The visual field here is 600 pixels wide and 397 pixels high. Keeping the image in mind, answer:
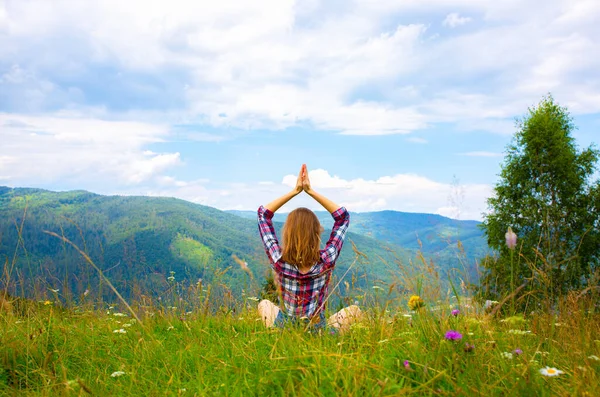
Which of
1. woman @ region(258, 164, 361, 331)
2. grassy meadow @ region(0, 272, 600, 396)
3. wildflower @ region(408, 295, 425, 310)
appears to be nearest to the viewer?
grassy meadow @ region(0, 272, 600, 396)

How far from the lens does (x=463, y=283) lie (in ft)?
15.1

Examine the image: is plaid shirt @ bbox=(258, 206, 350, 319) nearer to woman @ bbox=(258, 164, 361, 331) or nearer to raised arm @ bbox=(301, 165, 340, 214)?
woman @ bbox=(258, 164, 361, 331)

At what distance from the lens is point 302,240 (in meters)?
4.48

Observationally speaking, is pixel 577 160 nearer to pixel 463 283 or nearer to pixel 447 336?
pixel 463 283

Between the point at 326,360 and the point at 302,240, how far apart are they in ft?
5.99

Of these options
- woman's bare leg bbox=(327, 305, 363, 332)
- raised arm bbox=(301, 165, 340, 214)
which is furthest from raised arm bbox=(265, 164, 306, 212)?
woman's bare leg bbox=(327, 305, 363, 332)

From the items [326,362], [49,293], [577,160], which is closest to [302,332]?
[326,362]

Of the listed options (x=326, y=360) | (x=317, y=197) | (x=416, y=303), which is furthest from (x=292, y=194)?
(x=326, y=360)

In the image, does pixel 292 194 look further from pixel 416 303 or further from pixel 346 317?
pixel 416 303

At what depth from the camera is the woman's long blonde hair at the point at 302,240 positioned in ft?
14.7

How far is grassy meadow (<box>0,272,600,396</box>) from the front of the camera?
2.50 m

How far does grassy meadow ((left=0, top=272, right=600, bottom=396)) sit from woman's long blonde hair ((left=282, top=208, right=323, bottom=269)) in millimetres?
722

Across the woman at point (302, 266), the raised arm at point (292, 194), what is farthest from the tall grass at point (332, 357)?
the raised arm at point (292, 194)

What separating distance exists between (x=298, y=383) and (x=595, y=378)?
1679 millimetres
